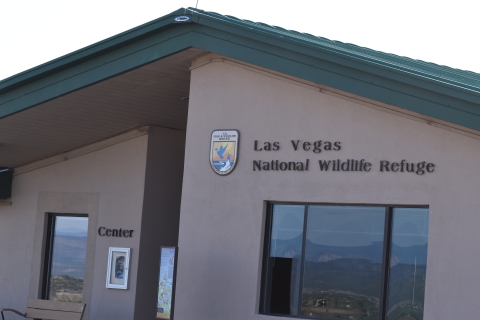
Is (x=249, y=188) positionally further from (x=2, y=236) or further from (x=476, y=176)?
(x=2, y=236)

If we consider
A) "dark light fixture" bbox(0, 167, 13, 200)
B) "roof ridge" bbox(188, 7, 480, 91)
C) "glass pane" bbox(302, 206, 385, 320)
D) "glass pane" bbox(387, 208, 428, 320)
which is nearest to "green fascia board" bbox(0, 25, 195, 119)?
"roof ridge" bbox(188, 7, 480, 91)

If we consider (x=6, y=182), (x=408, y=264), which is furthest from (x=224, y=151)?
(x=6, y=182)

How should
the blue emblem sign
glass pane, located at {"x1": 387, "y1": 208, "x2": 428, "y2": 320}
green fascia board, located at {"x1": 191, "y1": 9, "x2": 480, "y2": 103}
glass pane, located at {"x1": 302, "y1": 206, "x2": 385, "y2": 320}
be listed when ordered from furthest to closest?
the blue emblem sign
glass pane, located at {"x1": 302, "y1": 206, "x2": 385, "y2": 320}
glass pane, located at {"x1": 387, "y1": 208, "x2": 428, "y2": 320}
green fascia board, located at {"x1": 191, "y1": 9, "x2": 480, "y2": 103}

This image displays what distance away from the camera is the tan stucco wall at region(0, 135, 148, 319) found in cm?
1338

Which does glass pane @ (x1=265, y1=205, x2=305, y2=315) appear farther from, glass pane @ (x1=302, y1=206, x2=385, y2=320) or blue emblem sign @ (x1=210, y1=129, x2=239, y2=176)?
blue emblem sign @ (x1=210, y1=129, x2=239, y2=176)

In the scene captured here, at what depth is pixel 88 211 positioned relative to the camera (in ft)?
45.7

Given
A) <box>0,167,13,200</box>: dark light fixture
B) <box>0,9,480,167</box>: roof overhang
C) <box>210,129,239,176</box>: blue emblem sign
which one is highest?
<box>0,9,480,167</box>: roof overhang

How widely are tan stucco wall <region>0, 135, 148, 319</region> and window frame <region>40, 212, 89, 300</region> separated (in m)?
0.14

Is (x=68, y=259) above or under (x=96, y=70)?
under

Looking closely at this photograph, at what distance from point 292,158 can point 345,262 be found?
1498 mm

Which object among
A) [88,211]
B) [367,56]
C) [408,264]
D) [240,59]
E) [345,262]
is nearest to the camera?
[408,264]

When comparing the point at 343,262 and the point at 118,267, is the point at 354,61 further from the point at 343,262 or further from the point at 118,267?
the point at 118,267

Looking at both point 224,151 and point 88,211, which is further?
point 88,211

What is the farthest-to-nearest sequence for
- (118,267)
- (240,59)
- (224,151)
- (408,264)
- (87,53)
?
(118,267) → (87,53) → (224,151) → (240,59) → (408,264)
